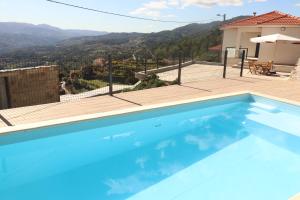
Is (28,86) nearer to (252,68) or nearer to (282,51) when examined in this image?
(252,68)

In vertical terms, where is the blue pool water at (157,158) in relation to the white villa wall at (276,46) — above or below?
below

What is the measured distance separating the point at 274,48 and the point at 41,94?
14.2 metres

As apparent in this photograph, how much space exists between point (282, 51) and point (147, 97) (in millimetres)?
12411

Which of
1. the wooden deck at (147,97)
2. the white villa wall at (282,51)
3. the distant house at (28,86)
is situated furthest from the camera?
the white villa wall at (282,51)

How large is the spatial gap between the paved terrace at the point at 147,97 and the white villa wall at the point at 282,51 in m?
5.90

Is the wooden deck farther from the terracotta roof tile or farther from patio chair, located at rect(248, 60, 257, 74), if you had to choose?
the terracotta roof tile

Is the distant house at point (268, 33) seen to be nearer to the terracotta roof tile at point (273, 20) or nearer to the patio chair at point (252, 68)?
the terracotta roof tile at point (273, 20)

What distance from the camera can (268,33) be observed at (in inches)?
723

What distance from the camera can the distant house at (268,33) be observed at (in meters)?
16.9

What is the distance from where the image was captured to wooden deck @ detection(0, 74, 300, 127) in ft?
20.9

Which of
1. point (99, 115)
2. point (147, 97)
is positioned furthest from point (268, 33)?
point (99, 115)

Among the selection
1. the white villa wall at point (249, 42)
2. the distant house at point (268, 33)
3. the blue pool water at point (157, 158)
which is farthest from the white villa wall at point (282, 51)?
the blue pool water at point (157, 158)

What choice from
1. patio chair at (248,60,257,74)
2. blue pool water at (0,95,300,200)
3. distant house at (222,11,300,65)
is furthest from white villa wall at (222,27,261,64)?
blue pool water at (0,95,300,200)

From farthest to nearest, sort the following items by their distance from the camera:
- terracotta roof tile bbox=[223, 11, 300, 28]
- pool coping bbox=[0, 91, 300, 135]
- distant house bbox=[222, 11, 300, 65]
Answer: terracotta roof tile bbox=[223, 11, 300, 28] < distant house bbox=[222, 11, 300, 65] < pool coping bbox=[0, 91, 300, 135]
